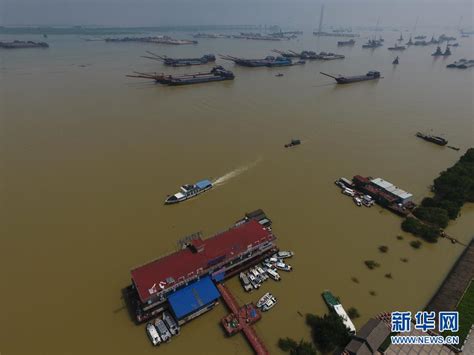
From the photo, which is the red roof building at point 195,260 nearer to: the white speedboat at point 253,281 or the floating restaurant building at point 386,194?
the white speedboat at point 253,281

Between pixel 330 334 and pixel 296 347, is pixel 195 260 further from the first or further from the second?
pixel 330 334

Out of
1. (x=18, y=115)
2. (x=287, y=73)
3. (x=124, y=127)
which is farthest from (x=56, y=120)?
(x=287, y=73)

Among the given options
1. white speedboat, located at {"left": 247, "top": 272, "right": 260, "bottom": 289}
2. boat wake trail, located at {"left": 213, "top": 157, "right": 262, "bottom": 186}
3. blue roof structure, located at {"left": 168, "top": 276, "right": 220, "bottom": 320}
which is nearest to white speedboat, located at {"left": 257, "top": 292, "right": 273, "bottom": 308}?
white speedboat, located at {"left": 247, "top": 272, "right": 260, "bottom": 289}

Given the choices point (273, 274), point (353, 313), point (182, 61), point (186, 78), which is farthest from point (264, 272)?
point (182, 61)

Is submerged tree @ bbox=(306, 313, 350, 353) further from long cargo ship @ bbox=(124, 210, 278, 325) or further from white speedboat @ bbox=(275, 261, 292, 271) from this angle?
long cargo ship @ bbox=(124, 210, 278, 325)

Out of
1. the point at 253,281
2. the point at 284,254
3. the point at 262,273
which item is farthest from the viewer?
the point at 284,254

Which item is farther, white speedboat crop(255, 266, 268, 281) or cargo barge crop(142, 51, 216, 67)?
cargo barge crop(142, 51, 216, 67)

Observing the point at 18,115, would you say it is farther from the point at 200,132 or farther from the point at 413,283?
the point at 413,283
